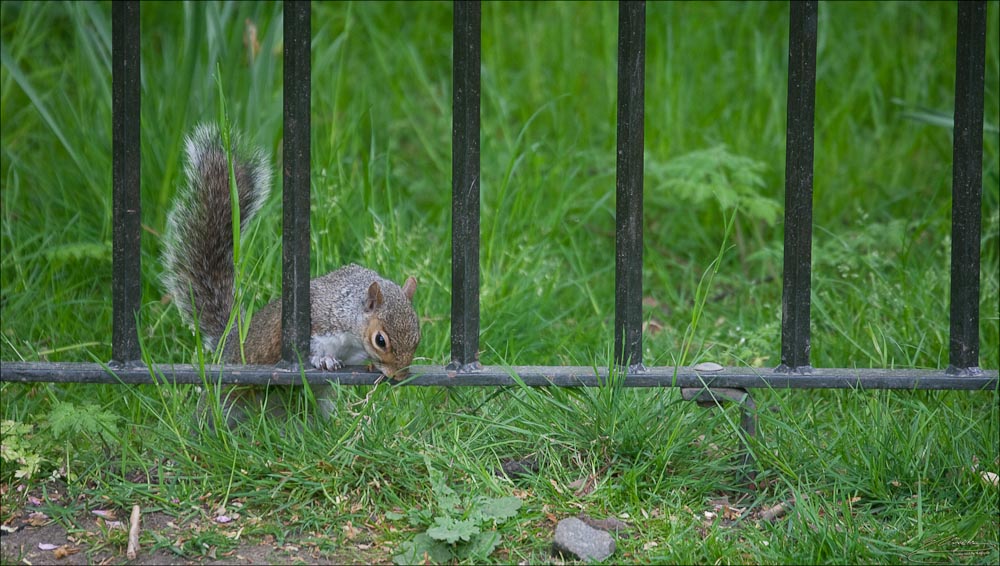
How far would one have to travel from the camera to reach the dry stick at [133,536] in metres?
2.16

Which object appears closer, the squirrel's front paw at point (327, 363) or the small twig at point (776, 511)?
the small twig at point (776, 511)

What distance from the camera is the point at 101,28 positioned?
3691 millimetres

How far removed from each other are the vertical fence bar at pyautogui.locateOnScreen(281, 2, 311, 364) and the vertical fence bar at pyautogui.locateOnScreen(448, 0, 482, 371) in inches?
12.1

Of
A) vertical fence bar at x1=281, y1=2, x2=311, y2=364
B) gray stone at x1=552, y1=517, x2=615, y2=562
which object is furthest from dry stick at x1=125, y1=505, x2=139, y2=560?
gray stone at x1=552, y1=517, x2=615, y2=562

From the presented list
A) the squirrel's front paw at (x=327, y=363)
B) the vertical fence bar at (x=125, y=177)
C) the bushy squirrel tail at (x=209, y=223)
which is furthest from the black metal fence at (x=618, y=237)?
the bushy squirrel tail at (x=209, y=223)

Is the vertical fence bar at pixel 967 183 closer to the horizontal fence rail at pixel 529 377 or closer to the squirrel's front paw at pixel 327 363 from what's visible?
the horizontal fence rail at pixel 529 377

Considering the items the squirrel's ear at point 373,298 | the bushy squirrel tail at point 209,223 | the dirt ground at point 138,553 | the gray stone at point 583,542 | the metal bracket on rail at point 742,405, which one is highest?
the bushy squirrel tail at point 209,223

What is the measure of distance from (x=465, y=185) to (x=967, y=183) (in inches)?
41.9

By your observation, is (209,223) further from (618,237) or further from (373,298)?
(618,237)

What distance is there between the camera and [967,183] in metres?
2.48

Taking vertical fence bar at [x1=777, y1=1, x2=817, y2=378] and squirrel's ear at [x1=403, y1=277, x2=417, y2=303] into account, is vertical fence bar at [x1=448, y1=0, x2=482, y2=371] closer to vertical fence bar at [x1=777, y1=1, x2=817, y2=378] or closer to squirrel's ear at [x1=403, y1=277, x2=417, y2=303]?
squirrel's ear at [x1=403, y1=277, x2=417, y2=303]

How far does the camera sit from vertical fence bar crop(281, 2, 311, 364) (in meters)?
2.40

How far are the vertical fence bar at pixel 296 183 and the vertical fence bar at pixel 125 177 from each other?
1.01 feet

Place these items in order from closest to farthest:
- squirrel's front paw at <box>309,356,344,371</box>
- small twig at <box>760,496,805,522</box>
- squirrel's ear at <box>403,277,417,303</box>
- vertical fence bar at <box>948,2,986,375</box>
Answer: small twig at <box>760,496,805,522</box>, vertical fence bar at <box>948,2,986,375</box>, squirrel's front paw at <box>309,356,344,371</box>, squirrel's ear at <box>403,277,417,303</box>
